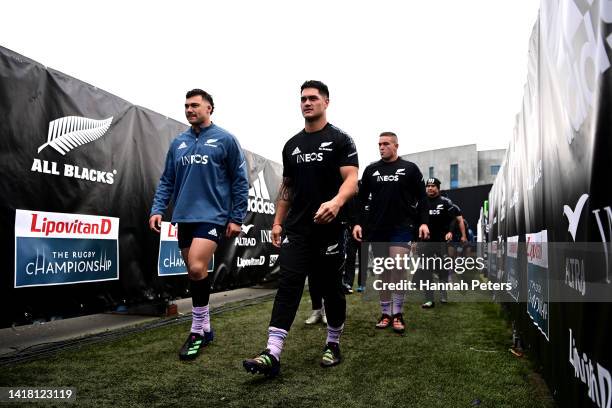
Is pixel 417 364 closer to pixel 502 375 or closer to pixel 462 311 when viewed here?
pixel 502 375

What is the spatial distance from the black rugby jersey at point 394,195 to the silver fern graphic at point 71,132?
9.40ft

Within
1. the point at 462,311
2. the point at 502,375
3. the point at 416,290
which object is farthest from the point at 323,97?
the point at 416,290

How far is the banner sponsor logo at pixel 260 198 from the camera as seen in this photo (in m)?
7.57

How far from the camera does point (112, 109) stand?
4.52 m

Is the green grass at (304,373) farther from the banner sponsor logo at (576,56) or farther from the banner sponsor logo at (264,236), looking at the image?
the banner sponsor logo at (264,236)

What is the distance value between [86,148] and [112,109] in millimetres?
615

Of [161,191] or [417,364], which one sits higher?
[161,191]

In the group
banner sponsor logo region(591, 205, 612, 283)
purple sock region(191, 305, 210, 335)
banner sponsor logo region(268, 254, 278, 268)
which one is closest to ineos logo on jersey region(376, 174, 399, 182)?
purple sock region(191, 305, 210, 335)

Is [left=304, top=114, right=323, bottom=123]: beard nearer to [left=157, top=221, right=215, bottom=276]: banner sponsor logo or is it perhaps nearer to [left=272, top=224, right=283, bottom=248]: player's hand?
[left=272, top=224, right=283, bottom=248]: player's hand

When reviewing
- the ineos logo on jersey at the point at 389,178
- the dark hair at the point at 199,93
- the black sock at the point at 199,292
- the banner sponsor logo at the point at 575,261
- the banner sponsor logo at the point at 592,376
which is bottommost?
the black sock at the point at 199,292

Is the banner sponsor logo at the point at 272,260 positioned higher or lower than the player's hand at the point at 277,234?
lower

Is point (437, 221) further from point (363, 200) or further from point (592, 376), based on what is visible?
point (592, 376)

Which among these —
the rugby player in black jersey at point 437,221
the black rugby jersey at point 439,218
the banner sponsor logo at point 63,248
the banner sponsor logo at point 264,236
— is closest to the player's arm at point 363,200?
the rugby player in black jersey at point 437,221

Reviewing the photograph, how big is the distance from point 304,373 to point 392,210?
2259 millimetres
